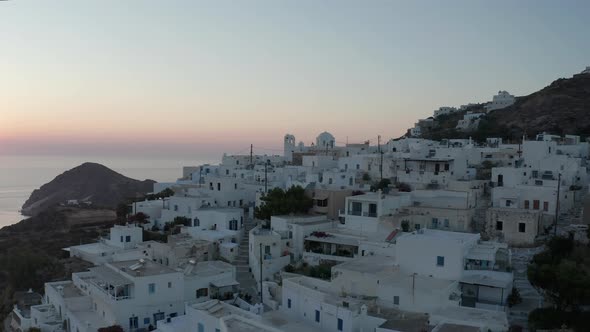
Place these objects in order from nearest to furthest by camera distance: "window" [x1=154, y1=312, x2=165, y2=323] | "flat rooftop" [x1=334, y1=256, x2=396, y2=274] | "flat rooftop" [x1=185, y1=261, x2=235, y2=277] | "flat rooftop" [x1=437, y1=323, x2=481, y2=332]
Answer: "flat rooftop" [x1=437, y1=323, x2=481, y2=332] < "flat rooftop" [x1=334, y1=256, x2=396, y2=274] < "window" [x1=154, y1=312, x2=165, y2=323] < "flat rooftop" [x1=185, y1=261, x2=235, y2=277]

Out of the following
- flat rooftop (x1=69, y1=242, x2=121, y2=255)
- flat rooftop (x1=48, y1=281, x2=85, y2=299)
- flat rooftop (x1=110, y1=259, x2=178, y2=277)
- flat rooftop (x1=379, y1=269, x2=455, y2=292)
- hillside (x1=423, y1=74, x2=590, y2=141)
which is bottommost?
flat rooftop (x1=48, y1=281, x2=85, y2=299)

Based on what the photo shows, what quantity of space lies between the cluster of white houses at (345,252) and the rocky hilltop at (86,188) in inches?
1941

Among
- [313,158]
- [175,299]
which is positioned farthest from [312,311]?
[313,158]

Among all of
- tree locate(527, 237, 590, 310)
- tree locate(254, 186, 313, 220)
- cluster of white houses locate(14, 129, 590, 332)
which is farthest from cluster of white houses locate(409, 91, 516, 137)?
tree locate(527, 237, 590, 310)

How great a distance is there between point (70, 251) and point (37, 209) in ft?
188

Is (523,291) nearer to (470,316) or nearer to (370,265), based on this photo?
(470,316)

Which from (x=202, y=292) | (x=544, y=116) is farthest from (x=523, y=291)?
(x=544, y=116)

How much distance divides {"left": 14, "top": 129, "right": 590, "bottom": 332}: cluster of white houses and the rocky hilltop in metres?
49.3

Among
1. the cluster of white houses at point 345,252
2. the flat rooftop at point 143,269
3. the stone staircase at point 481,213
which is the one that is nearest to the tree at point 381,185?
the cluster of white houses at point 345,252

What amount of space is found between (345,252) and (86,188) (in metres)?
76.0

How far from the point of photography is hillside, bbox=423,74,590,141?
50.6 m

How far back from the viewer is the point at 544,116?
178 feet

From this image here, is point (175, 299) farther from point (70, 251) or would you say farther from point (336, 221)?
point (70, 251)

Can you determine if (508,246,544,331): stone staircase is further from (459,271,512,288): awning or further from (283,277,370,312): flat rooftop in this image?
(283,277,370,312): flat rooftop
